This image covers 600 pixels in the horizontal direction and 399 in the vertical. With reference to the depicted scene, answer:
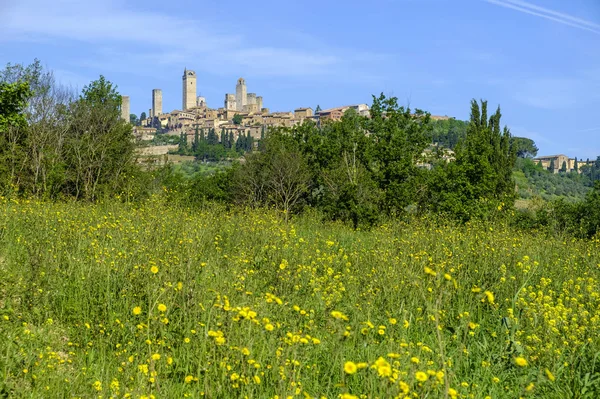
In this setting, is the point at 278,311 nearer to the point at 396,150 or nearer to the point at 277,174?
the point at 396,150

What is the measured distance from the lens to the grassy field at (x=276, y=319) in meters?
3.83

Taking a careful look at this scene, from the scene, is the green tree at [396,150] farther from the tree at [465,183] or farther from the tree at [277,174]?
the tree at [277,174]

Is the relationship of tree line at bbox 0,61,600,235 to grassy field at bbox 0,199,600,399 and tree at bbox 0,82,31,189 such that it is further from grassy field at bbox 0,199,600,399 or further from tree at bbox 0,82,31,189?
grassy field at bbox 0,199,600,399

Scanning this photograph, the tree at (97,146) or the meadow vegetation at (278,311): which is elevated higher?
the tree at (97,146)

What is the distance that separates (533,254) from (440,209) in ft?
55.1

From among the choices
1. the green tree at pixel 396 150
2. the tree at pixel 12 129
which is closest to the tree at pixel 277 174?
the green tree at pixel 396 150

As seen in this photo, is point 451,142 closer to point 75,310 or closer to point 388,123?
point 388,123

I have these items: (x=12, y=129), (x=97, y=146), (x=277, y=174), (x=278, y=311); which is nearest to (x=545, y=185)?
(x=277, y=174)

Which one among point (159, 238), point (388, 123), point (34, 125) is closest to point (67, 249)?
point (159, 238)

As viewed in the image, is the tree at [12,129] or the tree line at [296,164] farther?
the tree line at [296,164]

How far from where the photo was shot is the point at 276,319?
16.6 feet

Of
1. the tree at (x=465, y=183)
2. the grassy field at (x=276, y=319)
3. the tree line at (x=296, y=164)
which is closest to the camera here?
the grassy field at (x=276, y=319)

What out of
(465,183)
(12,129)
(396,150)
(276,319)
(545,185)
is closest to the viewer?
(276,319)

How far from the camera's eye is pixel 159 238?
24.4ft
